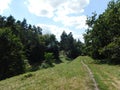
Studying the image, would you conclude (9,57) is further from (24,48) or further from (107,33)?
(24,48)

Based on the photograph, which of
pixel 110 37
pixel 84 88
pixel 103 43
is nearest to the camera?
pixel 84 88

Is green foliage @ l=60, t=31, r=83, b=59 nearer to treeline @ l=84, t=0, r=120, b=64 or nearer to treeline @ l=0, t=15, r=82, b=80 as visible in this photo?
treeline @ l=0, t=15, r=82, b=80

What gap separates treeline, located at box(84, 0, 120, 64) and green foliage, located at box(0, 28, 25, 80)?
16735mm

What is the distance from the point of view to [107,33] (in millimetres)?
61875

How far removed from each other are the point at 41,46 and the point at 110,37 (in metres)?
70.9

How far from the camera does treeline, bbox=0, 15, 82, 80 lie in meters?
63.8

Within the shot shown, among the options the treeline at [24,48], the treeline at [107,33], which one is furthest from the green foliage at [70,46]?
the treeline at [107,33]

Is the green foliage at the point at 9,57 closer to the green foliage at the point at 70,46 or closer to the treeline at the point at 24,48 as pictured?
the treeline at the point at 24,48

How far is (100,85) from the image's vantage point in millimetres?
22500

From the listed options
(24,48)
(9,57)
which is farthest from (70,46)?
(9,57)

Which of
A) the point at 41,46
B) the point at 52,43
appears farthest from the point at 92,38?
the point at 52,43

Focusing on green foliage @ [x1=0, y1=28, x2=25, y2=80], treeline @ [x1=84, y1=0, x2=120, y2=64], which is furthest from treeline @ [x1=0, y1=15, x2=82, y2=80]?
treeline @ [x1=84, y1=0, x2=120, y2=64]

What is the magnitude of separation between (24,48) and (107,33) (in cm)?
4434

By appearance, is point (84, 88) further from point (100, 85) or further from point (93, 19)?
point (93, 19)
